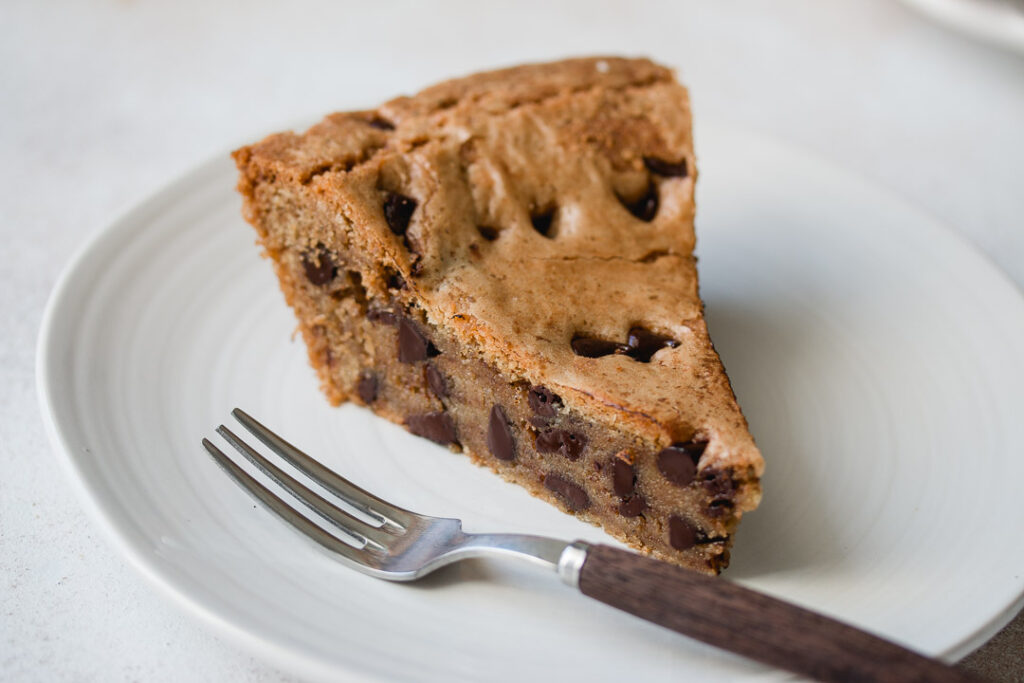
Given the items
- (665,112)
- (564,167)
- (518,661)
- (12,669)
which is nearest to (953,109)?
(665,112)

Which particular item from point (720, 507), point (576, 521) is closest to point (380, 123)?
point (576, 521)

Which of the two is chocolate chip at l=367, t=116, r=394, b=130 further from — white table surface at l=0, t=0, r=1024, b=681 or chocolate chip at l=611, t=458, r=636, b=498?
chocolate chip at l=611, t=458, r=636, b=498

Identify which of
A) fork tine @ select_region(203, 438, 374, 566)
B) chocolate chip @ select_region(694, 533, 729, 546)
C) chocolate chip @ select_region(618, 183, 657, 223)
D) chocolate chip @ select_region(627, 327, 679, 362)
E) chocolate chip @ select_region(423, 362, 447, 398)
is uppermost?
chocolate chip @ select_region(618, 183, 657, 223)

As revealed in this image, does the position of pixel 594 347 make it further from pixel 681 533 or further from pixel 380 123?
pixel 380 123

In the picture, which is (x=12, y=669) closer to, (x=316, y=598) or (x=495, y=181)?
(x=316, y=598)

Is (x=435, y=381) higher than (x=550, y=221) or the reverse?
the reverse

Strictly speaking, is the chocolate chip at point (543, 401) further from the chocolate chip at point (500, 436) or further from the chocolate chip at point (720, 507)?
the chocolate chip at point (720, 507)

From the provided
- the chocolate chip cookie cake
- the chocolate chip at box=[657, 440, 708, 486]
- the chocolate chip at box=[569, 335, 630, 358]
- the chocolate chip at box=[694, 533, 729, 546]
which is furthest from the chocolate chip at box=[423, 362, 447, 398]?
the chocolate chip at box=[694, 533, 729, 546]
